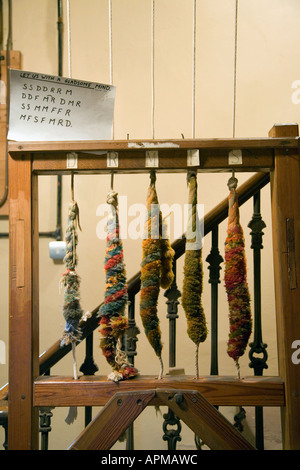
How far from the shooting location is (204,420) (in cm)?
79

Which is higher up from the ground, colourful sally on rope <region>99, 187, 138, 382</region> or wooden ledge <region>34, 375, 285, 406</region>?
Result: colourful sally on rope <region>99, 187, 138, 382</region>

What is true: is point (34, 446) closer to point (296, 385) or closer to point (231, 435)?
point (231, 435)

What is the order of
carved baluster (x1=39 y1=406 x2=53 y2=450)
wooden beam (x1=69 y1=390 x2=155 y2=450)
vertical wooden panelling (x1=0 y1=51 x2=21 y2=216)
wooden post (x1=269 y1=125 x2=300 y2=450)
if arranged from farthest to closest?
1. vertical wooden panelling (x1=0 y1=51 x2=21 y2=216)
2. carved baluster (x1=39 y1=406 x2=53 y2=450)
3. wooden post (x1=269 y1=125 x2=300 y2=450)
4. wooden beam (x1=69 y1=390 x2=155 y2=450)

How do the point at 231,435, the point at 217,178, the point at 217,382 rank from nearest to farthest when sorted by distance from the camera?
1. the point at 231,435
2. the point at 217,382
3. the point at 217,178

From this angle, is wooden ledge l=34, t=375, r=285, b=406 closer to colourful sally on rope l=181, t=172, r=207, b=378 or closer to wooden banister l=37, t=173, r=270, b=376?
colourful sally on rope l=181, t=172, r=207, b=378

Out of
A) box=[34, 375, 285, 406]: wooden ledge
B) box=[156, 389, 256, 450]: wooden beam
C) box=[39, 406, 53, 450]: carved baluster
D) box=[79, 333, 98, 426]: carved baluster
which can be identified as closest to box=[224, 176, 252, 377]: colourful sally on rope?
box=[34, 375, 285, 406]: wooden ledge

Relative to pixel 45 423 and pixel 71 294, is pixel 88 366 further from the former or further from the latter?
pixel 71 294

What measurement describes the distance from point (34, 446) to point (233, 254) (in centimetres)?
58

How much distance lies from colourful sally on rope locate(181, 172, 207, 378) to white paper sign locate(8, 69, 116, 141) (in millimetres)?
237

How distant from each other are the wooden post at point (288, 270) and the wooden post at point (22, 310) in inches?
20.3

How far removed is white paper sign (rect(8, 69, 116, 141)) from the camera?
3.06ft

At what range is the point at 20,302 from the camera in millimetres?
926

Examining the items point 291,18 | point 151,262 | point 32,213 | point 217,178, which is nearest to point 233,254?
point 151,262

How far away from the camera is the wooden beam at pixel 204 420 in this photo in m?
0.78
